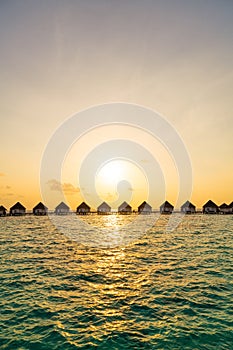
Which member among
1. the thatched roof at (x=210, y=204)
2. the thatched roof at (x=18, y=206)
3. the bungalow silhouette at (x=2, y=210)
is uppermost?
the thatched roof at (x=210, y=204)

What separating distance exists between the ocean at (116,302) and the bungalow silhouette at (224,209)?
79.5m

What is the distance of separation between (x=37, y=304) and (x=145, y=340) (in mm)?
4571

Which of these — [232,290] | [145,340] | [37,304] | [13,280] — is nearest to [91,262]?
[13,280]

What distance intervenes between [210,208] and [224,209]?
4.61 metres

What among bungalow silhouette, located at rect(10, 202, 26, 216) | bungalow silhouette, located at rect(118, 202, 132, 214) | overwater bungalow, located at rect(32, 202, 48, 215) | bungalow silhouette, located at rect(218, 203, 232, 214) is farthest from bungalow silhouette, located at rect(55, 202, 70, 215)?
bungalow silhouette, located at rect(218, 203, 232, 214)

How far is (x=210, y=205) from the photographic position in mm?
92188

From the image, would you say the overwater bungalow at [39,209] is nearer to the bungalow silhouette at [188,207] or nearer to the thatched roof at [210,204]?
the bungalow silhouette at [188,207]

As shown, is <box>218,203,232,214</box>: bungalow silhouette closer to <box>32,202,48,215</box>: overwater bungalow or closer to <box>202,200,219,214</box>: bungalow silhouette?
<box>202,200,219,214</box>: bungalow silhouette

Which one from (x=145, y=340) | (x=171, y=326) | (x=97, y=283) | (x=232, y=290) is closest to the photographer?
(x=145, y=340)

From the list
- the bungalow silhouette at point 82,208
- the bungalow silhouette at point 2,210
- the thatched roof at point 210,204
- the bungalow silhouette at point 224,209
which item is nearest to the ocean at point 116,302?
the bungalow silhouette at point 2,210

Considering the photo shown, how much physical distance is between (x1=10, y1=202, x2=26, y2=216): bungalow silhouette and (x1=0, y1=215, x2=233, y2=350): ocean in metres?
66.3

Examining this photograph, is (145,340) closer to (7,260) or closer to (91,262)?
(91,262)

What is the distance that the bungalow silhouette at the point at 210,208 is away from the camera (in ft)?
302

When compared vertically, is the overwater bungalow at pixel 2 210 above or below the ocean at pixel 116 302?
above
